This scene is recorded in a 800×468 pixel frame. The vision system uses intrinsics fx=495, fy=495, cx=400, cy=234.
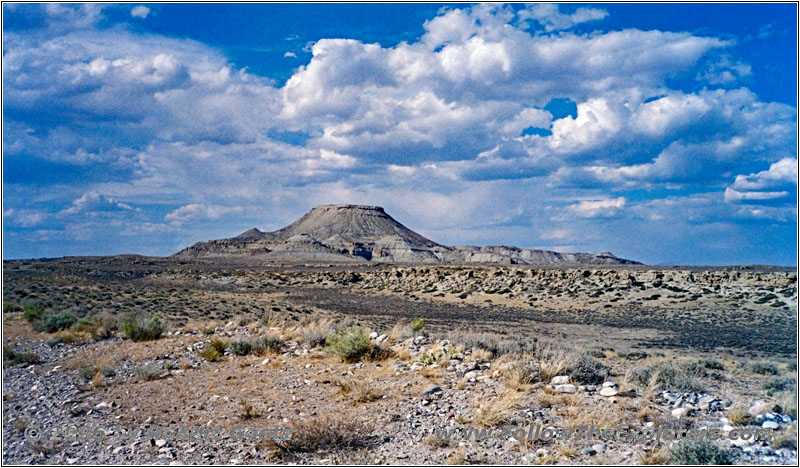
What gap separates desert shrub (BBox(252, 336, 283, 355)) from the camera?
12.5 metres

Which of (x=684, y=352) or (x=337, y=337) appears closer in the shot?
(x=337, y=337)

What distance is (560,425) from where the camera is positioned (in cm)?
702

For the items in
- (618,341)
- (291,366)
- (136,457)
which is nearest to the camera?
(136,457)

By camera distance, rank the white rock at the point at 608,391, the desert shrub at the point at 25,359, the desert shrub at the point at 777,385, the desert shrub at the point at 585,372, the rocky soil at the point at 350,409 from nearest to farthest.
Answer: the rocky soil at the point at 350,409, the white rock at the point at 608,391, the desert shrub at the point at 585,372, the desert shrub at the point at 777,385, the desert shrub at the point at 25,359

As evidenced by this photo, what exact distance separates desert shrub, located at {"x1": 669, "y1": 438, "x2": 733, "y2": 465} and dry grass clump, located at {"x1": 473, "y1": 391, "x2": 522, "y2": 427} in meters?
2.15

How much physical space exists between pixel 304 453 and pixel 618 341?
69.6ft

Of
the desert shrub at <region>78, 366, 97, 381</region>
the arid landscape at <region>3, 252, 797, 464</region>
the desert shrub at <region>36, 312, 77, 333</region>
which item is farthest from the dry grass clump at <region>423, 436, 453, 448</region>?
the desert shrub at <region>36, 312, 77, 333</region>

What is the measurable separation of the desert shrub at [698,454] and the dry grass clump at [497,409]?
2.15 metres

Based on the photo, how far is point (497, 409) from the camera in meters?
7.30

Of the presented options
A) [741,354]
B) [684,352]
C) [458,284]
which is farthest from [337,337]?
[458,284]

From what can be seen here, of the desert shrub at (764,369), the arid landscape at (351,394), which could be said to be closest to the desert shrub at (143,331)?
the arid landscape at (351,394)

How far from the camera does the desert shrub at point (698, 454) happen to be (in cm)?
563

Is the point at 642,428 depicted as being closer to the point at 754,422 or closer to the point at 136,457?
the point at 754,422

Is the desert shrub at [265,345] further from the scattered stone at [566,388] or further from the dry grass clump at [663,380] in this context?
the dry grass clump at [663,380]
